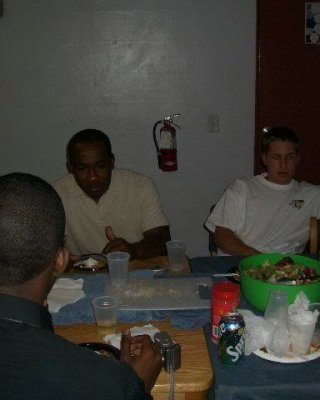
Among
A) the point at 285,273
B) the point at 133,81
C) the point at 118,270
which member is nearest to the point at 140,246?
the point at 118,270

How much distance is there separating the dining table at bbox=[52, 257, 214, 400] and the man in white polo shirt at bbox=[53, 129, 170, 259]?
2.64 feet

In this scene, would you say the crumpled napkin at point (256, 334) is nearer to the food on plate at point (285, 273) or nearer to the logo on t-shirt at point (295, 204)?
the food on plate at point (285, 273)

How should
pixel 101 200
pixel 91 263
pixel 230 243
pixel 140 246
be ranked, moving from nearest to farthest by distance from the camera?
pixel 91 263, pixel 140 246, pixel 230 243, pixel 101 200

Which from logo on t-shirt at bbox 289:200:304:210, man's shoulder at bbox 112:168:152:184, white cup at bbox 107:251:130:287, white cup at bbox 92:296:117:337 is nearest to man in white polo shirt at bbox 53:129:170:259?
man's shoulder at bbox 112:168:152:184

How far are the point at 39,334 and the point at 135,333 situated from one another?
2.25ft

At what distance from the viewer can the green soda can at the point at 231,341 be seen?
58.2 inches

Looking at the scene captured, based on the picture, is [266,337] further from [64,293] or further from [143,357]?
[64,293]

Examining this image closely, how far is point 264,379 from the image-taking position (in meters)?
1.42

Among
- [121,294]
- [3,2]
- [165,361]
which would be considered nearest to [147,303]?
[121,294]

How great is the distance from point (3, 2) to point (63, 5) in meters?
0.45

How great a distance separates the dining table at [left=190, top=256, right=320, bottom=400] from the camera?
1375 mm

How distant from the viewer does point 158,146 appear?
4.01 meters

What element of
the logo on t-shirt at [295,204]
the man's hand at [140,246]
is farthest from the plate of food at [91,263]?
the logo on t-shirt at [295,204]

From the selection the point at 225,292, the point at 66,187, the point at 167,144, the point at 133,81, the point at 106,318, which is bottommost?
the point at 106,318
